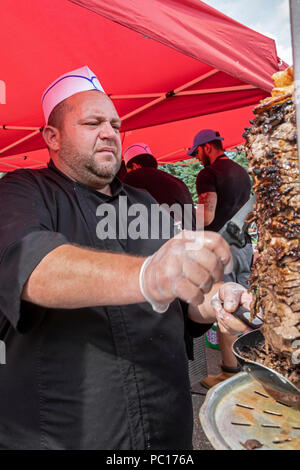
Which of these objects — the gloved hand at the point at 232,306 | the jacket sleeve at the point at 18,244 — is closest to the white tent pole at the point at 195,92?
the gloved hand at the point at 232,306

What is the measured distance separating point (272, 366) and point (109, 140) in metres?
1.23

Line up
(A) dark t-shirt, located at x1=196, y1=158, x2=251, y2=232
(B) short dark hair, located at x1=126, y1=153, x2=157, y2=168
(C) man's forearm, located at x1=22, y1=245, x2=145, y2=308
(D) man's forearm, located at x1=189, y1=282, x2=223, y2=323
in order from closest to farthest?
(C) man's forearm, located at x1=22, y1=245, x2=145, y2=308 < (D) man's forearm, located at x1=189, y1=282, x2=223, y2=323 < (A) dark t-shirt, located at x1=196, y1=158, x2=251, y2=232 < (B) short dark hair, located at x1=126, y1=153, x2=157, y2=168

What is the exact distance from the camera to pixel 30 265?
1.09 metres

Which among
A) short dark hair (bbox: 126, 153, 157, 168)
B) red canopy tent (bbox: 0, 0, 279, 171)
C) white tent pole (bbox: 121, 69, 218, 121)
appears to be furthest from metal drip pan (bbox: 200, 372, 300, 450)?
short dark hair (bbox: 126, 153, 157, 168)

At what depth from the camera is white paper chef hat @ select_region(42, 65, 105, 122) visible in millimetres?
1897

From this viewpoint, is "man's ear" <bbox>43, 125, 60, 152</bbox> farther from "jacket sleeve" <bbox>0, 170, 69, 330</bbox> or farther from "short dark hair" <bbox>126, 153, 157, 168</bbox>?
"short dark hair" <bbox>126, 153, 157, 168</bbox>

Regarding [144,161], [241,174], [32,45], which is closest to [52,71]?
[32,45]

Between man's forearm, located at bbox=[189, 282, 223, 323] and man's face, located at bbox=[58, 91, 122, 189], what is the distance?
2.38 ft

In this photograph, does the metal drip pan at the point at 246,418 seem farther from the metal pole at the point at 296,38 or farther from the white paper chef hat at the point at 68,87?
the white paper chef hat at the point at 68,87

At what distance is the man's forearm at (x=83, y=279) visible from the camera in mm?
962

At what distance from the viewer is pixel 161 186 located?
11.6 feet

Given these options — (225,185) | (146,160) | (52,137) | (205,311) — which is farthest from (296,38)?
(146,160)

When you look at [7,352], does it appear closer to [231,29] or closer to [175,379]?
[175,379]

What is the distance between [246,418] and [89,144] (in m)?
1.32
